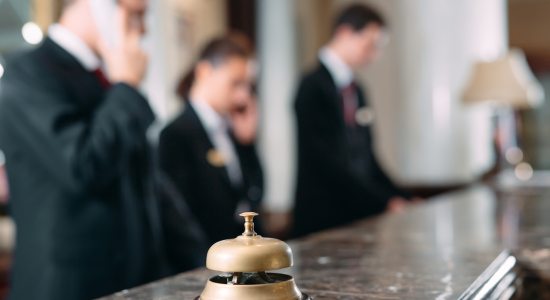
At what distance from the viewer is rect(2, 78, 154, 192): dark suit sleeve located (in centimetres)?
148

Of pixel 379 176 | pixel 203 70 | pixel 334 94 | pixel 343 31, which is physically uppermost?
pixel 343 31

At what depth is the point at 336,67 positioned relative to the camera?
127 inches

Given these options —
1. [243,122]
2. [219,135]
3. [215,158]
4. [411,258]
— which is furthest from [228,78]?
[411,258]

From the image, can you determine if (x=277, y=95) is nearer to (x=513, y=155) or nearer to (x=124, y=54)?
(x=513, y=155)

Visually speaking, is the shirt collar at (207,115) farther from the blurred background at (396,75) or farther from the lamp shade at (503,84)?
the lamp shade at (503,84)

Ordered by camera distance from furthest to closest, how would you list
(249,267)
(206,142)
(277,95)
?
(277,95), (206,142), (249,267)

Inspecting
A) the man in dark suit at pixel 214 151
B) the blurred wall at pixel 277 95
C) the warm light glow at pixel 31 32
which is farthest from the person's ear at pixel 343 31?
the blurred wall at pixel 277 95

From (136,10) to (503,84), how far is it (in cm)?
312

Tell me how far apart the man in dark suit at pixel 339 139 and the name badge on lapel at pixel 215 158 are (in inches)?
33.5

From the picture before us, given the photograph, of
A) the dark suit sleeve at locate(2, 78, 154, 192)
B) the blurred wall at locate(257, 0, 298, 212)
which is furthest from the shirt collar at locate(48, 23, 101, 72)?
the blurred wall at locate(257, 0, 298, 212)

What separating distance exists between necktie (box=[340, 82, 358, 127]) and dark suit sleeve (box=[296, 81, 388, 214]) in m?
0.16

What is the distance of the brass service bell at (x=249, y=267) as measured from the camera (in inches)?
23.7

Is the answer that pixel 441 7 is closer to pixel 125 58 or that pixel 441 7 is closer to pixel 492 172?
pixel 492 172

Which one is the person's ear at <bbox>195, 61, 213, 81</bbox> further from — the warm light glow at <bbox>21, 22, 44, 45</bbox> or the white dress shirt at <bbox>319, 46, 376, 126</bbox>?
the warm light glow at <bbox>21, 22, 44, 45</bbox>
